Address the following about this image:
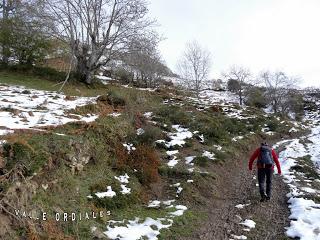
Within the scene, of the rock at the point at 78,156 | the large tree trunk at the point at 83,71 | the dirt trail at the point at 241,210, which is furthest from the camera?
the large tree trunk at the point at 83,71

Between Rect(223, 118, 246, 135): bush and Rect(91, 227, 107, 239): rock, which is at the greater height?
Rect(223, 118, 246, 135): bush

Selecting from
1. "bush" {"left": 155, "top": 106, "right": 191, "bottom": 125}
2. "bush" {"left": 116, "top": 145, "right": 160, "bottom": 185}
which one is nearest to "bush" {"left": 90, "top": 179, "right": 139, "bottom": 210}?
"bush" {"left": 116, "top": 145, "right": 160, "bottom": 185}

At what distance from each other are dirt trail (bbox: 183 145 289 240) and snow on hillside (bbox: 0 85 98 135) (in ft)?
16.6

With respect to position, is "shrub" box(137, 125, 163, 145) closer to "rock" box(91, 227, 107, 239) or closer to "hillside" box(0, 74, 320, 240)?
"hillside" box(0, 74, 320, 240)

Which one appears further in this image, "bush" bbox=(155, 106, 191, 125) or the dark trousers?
"bush" bbox=(155, 106, 191, 125)

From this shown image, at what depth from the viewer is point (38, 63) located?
2334 cm

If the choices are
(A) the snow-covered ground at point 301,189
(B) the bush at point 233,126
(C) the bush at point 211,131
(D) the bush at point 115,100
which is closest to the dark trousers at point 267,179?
(A) the snow-covered ground at point 301,189

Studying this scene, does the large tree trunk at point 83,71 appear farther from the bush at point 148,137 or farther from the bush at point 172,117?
the bush at point 148,137

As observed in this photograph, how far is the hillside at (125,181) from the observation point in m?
7.02

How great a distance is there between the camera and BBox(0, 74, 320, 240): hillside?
7.02 metres

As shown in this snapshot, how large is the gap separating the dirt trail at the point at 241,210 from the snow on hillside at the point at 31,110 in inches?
200

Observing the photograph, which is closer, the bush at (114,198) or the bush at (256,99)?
the bush at (114,198)

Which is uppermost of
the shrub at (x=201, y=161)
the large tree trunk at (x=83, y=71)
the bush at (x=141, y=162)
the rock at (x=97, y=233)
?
the large tree trunk at (x=83, y=71)

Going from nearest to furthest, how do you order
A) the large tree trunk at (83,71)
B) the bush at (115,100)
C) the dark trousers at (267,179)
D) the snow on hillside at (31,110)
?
the snow on hillside at (31,110), the dark trousers at (267,179), the bush at (115,100), the large tree trunk at (83,71)
